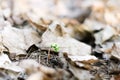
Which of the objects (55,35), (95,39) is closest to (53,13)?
(95,39)

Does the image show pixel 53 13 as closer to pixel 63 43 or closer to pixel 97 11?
pixel 97 11

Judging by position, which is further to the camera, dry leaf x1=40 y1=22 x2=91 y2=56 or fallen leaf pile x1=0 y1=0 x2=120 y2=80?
dry leaf x1=40 y1=22 x2=91 y2=56

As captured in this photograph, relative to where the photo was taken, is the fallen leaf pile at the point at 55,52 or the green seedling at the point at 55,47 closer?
the fallen leaf pile at the point at 55,52

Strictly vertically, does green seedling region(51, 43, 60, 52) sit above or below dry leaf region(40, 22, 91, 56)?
below

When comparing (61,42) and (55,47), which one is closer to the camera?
(55,47)

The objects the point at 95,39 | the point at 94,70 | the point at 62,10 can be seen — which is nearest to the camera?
the point at 94,70

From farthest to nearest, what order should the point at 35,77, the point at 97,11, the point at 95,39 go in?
1. the point at 97,11
2. the point at 95,39
3. the point at 35,77

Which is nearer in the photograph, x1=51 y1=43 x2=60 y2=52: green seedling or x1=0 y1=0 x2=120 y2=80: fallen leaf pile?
x1=0 y1=0 x2=120 y2=80: fallen leaf pile

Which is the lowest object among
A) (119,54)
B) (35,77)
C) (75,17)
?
(35,77)

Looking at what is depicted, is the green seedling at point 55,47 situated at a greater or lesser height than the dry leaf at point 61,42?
lesser

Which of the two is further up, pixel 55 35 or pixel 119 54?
pixel 55 35

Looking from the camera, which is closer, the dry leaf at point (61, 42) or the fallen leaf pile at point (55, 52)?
the fallen leaf pile at point (55, 52)
